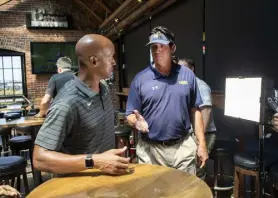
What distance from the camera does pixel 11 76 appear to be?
8.30 m

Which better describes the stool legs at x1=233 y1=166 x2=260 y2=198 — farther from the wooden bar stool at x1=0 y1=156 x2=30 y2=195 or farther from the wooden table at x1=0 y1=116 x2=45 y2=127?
the wooden table at x1=0 y1=116 x2=45 y2=127

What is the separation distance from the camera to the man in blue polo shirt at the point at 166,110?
83.0 inches

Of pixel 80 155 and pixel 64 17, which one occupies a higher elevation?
pixel 64 17

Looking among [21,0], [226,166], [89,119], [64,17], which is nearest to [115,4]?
[64,17]

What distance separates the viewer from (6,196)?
134 centimetres

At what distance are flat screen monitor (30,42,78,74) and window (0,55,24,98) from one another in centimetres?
43

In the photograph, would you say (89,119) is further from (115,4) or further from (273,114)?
(115,4)

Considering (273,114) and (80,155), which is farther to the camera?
(273,114)

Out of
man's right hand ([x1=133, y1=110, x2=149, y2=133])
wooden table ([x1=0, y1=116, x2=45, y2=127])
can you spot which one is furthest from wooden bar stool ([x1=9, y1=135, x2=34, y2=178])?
man's right hand ([x1=133, y1=110, x2=149, y2=133])

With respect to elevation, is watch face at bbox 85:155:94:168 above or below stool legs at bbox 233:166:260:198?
above

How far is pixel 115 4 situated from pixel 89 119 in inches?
243

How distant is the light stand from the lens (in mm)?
2328

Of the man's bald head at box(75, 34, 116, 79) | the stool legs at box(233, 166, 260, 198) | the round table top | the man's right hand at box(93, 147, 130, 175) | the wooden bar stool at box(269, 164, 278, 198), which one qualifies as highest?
the man's bald head at box(75, 34, 116, 79)

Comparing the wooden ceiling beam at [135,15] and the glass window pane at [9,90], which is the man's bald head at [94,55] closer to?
the wooden ceiling beam at [135,15]
